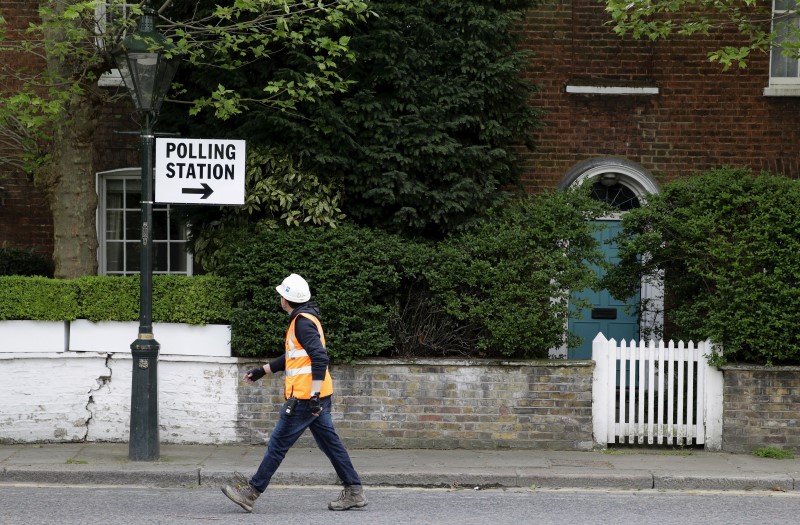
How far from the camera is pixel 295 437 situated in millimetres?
7355

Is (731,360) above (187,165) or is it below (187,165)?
below

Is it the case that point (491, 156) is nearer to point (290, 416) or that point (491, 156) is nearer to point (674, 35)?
point (674, 35)

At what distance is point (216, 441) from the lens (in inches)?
393

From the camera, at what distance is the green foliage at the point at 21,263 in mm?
12062

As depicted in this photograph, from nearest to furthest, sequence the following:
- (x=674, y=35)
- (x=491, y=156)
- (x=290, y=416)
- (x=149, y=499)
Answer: (x=290, y=416) → (x=149, y=499) → (x=491, y=156) → (x=674, y=35)

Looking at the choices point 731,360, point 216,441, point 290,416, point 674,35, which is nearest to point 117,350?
point 216,441

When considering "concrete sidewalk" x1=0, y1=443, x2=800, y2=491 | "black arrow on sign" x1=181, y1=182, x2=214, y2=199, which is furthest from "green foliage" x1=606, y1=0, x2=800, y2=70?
"black arrow on sign" x1=181, y1=182, x2=214, y2=199

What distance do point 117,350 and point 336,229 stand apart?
2691 millimetres

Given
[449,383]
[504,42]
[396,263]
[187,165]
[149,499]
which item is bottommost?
[149,499]

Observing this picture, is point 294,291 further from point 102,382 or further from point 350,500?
point 102,382

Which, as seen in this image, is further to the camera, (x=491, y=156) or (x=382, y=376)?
(x=491, y=156)

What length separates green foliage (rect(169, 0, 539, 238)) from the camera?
34.9 feet

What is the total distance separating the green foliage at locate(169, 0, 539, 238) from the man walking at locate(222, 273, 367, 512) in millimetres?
3429

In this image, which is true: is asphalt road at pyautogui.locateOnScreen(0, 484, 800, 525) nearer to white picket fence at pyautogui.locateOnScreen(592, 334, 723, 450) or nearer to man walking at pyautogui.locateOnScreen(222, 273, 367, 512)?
man walking at pyautogui.locateOnScreen(222, 273, 367, 512)
